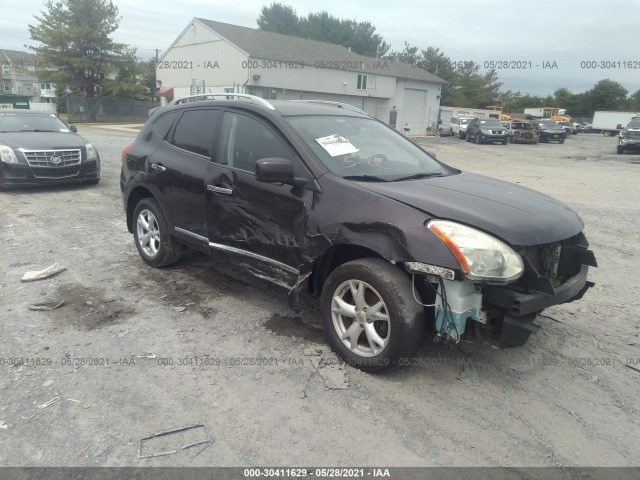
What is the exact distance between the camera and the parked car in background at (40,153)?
Answer: 874 cm

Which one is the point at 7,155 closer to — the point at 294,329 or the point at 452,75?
the point at 294,329

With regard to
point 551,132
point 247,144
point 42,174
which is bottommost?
point 42,174

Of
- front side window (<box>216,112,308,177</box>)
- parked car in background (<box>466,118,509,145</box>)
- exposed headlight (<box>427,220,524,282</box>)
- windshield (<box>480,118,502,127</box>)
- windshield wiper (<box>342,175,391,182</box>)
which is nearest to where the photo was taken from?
exposed headlight (<box>427,220,524,282</box>)

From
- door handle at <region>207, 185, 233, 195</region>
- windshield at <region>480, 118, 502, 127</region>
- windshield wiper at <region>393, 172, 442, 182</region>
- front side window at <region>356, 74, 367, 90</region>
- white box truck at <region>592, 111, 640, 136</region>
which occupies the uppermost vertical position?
front side window at <region>356, 74, 367, 90</region>

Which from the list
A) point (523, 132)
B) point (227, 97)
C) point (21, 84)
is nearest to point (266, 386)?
point (227, 97)

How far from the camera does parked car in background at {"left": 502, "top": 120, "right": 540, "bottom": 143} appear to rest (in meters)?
33.0

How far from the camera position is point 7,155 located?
8.70 meters

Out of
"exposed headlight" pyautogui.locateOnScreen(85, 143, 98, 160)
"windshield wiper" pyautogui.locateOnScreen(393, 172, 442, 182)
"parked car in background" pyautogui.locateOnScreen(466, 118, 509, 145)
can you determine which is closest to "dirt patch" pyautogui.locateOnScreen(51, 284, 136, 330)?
"windshield wiper" pyautogui.locateOnScreen(393, 172, 442, 182)

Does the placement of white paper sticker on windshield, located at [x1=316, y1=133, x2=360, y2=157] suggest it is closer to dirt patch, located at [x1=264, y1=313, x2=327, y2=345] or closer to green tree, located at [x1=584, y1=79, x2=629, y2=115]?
dirt patch, located at [x1=264, y1=313, x2=327, y2=345]

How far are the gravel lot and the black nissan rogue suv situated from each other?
0.43 metres

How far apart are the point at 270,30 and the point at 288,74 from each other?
37.7 m

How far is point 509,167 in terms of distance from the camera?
17875 mm

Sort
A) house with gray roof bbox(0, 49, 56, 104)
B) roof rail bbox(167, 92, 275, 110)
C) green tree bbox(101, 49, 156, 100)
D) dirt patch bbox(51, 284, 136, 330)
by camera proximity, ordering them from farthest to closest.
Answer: house with gray roof bbox(0, 49, 56, 104), green tree bbox(101, 49, 156, 100), roof rail bbox(167, 92, 275, 110), dirt patch bbox(51, 284, 136, 330)

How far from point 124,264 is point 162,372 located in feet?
8.07
